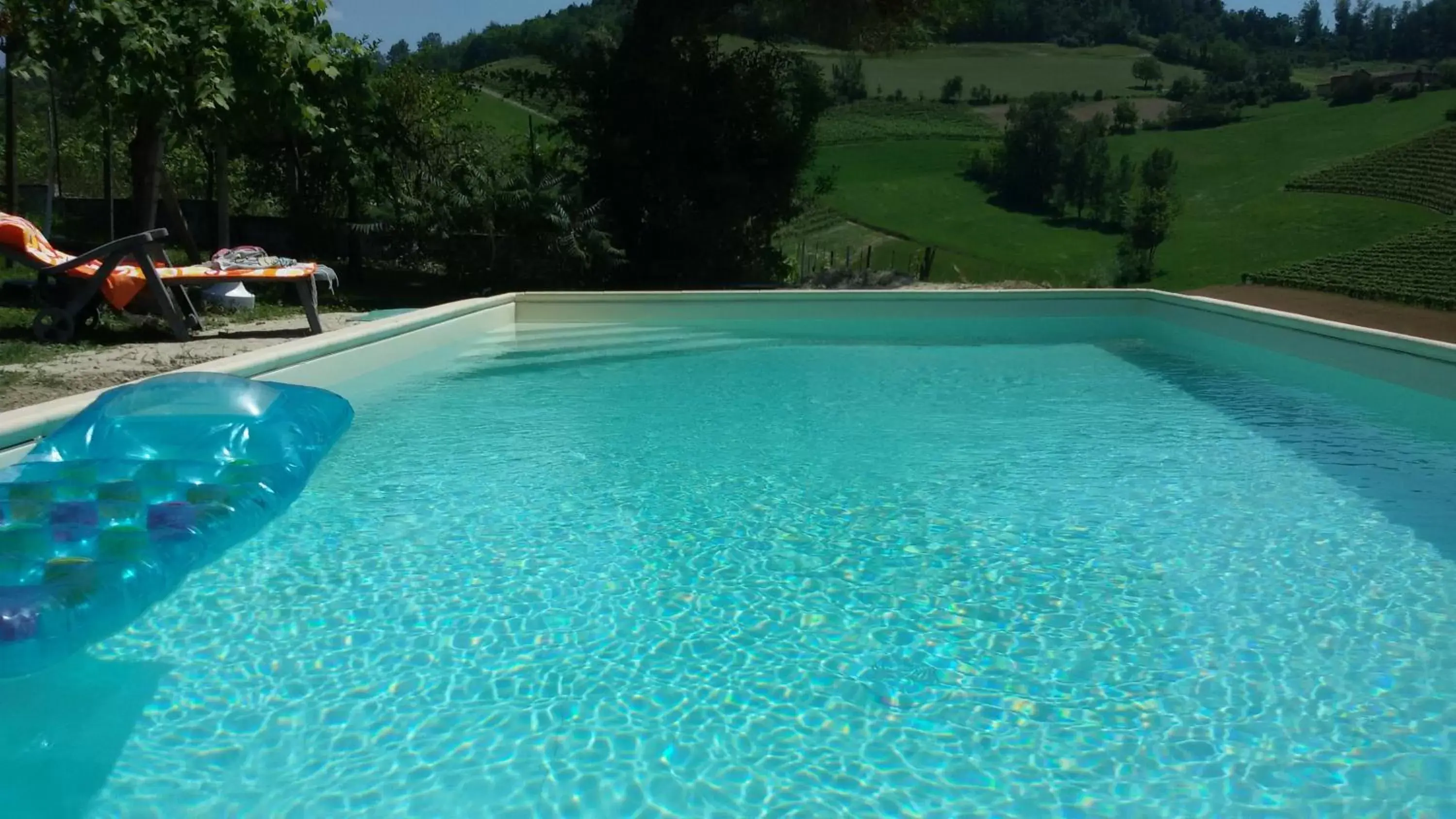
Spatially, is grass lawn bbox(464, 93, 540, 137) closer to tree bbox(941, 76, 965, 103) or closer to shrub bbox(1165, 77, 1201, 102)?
tree bbox(941, 76, 965, 103)

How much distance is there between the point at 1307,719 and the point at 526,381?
5779 mm

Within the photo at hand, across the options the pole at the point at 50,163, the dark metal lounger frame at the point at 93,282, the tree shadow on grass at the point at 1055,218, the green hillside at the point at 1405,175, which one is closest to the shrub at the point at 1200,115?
the green hillside at the point at 1405,175

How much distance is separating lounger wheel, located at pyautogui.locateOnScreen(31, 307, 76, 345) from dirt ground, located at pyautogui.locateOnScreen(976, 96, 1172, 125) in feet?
161

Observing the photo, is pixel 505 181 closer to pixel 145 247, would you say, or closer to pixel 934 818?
pixel 145 247

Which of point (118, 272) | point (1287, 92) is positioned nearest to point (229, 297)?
point (118, 272)

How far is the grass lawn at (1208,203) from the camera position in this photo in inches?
1417

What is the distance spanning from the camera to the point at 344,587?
11.3 feet

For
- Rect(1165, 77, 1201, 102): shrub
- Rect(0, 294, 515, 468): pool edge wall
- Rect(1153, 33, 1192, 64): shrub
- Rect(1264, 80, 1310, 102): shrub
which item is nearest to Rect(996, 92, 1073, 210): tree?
Rect(1165, 77, 1201, 102): shrub

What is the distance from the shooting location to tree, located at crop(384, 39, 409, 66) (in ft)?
46.2

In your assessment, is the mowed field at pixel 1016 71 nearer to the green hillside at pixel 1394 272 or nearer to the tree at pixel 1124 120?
the tree at pixel 1124 120

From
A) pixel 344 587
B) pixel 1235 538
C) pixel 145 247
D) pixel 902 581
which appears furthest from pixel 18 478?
pixel 1235 538

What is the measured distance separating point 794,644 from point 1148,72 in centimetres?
6470

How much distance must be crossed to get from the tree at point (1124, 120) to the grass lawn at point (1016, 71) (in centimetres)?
442

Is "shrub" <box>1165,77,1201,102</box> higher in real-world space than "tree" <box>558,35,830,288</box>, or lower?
higher
